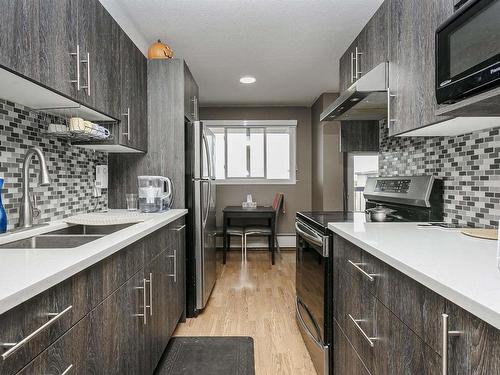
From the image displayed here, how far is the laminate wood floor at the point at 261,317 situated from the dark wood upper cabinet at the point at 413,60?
1550mm

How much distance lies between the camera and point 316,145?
492 cm

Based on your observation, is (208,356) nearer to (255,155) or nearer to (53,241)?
(53,241)

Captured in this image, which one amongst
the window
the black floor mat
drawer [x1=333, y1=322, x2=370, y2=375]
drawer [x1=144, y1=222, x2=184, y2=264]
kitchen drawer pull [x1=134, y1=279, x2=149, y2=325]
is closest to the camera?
drawer [x1=333, y1=322, x2=370, y2=375]

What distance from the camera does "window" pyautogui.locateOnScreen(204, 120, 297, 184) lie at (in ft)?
17.3

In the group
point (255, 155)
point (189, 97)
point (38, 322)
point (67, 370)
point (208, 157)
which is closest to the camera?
point (38, 322)

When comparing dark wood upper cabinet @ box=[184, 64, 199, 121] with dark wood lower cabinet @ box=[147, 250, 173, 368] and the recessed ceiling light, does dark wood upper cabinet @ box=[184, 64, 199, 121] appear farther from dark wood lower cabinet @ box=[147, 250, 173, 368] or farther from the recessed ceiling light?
dark wood lower cabinet @ box=[147, 250, 173, 368]

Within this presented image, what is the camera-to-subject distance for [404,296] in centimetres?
93

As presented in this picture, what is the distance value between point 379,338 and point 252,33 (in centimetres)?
244

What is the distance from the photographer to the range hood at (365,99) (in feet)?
5.65

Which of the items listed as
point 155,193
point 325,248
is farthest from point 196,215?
point 325,248

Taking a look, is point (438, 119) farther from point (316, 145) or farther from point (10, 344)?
point (316, 145)

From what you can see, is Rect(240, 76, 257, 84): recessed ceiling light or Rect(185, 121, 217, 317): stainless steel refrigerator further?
Rect(240, 76, 257, 84): recessed ceiling light

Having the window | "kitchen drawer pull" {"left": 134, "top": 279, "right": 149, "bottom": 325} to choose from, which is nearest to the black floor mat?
"kitchen drawer pull" {"left": 134, "top": 279, "right": 149, "bottom": 325}

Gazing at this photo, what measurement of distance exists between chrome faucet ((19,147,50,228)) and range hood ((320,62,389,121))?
1602 mm
